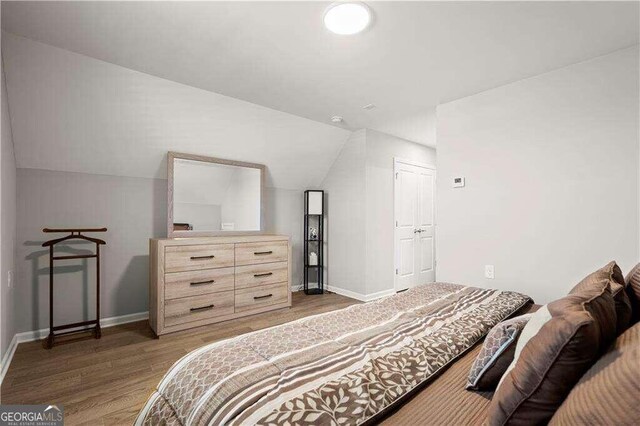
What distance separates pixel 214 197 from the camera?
3.55 m

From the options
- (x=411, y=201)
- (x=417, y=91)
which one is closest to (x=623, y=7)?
(x=417, y=91)

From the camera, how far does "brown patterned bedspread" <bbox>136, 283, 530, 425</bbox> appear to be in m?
0.82

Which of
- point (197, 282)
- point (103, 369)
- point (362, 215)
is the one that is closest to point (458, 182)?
point (362, 215)

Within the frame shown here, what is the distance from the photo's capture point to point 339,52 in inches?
86.2

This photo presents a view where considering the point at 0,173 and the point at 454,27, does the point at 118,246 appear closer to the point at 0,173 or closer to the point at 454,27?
the point at 0,173

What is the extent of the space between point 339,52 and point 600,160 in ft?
7.01

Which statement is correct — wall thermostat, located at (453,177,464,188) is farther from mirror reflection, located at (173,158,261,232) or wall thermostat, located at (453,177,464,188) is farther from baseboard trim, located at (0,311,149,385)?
baseboard trim, located at (0,311,149,385)

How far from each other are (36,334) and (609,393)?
3.89m

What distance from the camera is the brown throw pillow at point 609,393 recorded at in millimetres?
511

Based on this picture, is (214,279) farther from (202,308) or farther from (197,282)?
(202,308)

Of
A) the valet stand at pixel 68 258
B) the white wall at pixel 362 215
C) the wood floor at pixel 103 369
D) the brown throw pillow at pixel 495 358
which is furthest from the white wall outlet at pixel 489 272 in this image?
the valet stand at pixel 68 258

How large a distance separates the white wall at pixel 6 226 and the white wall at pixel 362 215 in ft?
11.2

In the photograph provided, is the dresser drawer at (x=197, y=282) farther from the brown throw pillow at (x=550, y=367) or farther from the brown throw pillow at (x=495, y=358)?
the brown throw pillow at (x=550, y=367)

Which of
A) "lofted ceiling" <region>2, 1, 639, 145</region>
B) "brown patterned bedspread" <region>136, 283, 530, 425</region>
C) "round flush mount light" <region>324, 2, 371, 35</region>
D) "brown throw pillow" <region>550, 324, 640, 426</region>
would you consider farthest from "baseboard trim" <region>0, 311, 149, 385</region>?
"round flush mount light" <region>324, 2, 371, 35</region>
